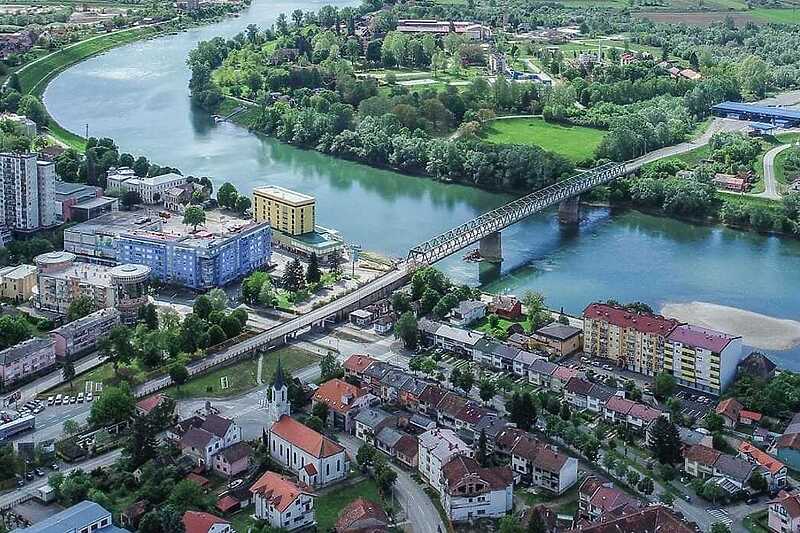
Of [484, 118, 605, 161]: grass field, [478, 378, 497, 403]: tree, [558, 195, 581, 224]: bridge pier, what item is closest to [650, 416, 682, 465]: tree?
[478, 378, 497, 403]: tree

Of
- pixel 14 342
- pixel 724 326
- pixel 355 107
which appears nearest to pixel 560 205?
pixel 724 326

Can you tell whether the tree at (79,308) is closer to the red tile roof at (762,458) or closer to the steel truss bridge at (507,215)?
the steel truss bridge at (507,215)

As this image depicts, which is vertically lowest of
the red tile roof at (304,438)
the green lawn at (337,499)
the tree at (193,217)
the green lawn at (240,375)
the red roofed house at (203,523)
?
the green lawn at (337,499)

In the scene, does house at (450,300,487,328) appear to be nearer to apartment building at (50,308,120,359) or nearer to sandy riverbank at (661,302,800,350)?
sandy riverbank at (661,302,800,350)

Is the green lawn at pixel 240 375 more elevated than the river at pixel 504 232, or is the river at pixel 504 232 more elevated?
the river at pixel 504 232

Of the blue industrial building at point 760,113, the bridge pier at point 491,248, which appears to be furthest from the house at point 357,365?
the blue industrial building at point 760,113

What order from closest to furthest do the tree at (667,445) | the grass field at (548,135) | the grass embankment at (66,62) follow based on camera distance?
1. the tree at (667,445)
2. the grass field at (548,135)
3. the grass embankment at (66,62)

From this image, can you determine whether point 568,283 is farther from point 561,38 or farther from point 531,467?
point 561,38
